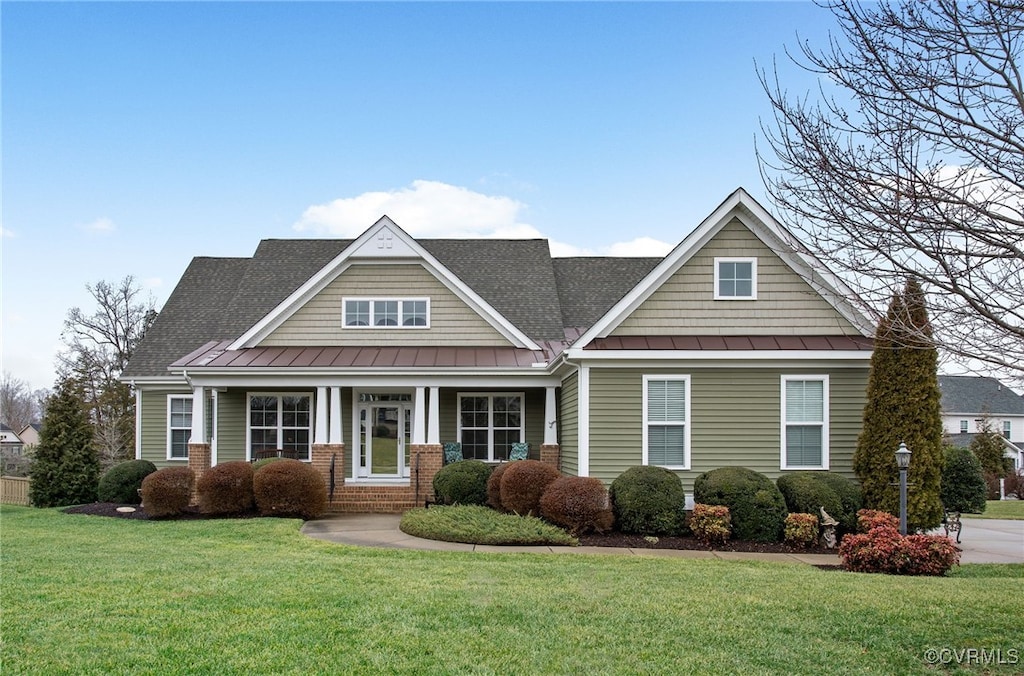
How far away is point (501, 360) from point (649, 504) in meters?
6.69

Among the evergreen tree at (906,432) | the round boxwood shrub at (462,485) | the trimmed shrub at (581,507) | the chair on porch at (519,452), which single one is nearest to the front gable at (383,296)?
the chair on porch at (519,452)

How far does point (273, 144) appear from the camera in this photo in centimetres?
1916

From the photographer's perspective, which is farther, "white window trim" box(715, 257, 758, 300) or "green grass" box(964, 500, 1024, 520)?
"green grass" box(964, 500, 1024, 520)

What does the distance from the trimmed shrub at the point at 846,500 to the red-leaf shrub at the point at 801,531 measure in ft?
1.96

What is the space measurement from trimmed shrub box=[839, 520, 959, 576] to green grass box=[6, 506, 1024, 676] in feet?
1.33

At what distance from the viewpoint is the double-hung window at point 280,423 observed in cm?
2216

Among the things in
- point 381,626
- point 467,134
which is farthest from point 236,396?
point 381,626

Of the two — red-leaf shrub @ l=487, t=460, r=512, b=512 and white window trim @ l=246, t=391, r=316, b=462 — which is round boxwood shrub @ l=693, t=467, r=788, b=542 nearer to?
red-leaf shrub @ l=487, t=460, r=512, b=512

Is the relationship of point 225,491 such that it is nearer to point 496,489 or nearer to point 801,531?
point 496,489

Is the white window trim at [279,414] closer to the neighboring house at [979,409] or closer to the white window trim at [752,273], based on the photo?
the white window trim at [752,273]

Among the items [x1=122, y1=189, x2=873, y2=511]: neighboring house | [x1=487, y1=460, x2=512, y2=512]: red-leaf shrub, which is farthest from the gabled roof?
[x1=487, y1=460, x2=512, y2=512]: red-leaf shrub

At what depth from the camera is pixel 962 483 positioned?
61.3 ft

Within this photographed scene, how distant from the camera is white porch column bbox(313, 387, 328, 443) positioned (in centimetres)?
2022

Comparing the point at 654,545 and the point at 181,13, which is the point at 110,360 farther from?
the point at 654,545
